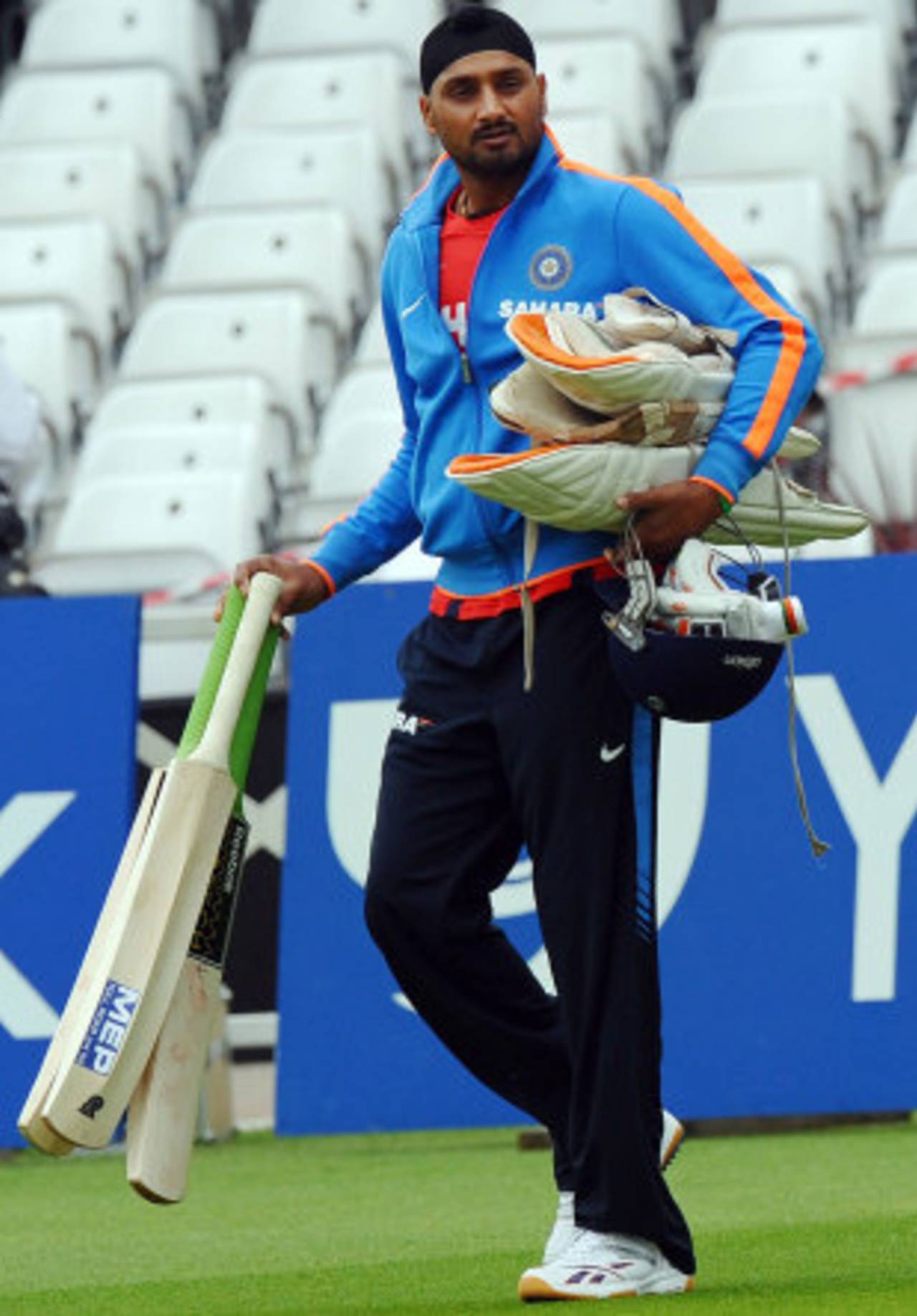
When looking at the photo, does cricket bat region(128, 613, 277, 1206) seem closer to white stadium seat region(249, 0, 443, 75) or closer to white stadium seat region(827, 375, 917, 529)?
white stadium seat region(827, 375, 917, 529)

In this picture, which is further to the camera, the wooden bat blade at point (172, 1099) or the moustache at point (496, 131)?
the moustache at point (496, 131)

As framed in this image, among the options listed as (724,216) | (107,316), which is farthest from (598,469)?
(107,316)

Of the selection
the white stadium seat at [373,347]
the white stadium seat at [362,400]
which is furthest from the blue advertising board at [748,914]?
the white stadium seat at [373,347]

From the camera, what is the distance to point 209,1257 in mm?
6012

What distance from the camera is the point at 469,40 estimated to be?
16.8ft

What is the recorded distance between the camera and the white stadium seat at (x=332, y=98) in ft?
47.2

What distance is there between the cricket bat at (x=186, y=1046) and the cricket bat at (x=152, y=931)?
30 mm

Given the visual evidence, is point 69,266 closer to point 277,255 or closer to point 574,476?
point 277,255

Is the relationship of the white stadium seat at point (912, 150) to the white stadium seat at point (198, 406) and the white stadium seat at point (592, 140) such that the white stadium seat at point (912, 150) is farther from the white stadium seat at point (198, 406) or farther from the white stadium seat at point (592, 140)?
the white stadium seat at point (198, 406)

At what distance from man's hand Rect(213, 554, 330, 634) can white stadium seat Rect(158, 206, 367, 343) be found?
26.0ft

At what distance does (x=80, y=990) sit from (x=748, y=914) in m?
3.01

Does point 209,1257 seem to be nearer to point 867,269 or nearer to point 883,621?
point 883,621

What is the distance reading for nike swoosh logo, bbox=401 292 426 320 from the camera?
5.22m

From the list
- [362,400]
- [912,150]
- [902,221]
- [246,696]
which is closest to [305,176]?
[362,400]
